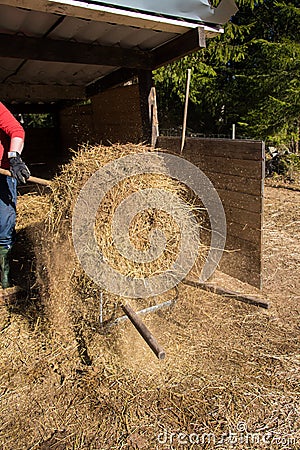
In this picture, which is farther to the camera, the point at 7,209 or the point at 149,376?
the point at 7,209

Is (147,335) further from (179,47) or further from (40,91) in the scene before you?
(40,91)

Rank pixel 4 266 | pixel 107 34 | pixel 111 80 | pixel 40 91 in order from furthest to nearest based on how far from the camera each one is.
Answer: pixel 40 91 < pixel 111 80 < pixel 107 34 < pixel 4 266

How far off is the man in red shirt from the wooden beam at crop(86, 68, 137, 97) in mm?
2108

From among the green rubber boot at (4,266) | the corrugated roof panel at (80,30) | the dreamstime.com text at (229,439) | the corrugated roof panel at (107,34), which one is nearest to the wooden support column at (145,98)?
the corrugated roof panel at (107,34)

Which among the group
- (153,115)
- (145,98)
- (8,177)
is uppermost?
(145,98)

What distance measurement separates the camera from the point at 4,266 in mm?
3369

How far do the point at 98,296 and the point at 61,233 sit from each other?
49 centimetres

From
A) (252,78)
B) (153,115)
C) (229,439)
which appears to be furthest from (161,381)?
(252,78)

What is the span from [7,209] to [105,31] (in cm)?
195

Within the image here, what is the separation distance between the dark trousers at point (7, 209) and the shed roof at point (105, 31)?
4.10 ft

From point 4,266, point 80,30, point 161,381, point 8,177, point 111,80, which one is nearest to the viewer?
point 161,381

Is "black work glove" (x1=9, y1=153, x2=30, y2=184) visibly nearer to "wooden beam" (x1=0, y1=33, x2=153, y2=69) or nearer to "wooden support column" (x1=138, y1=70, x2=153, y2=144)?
"wooden beam" (x1=0, y1=33, x2=153, y2=69)

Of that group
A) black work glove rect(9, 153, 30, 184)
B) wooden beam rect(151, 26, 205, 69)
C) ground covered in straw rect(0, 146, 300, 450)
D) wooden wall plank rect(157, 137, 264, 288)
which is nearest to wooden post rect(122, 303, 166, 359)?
ground covered in straw rect(0, 146, 300, 450)

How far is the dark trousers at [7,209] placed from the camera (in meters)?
3.19
